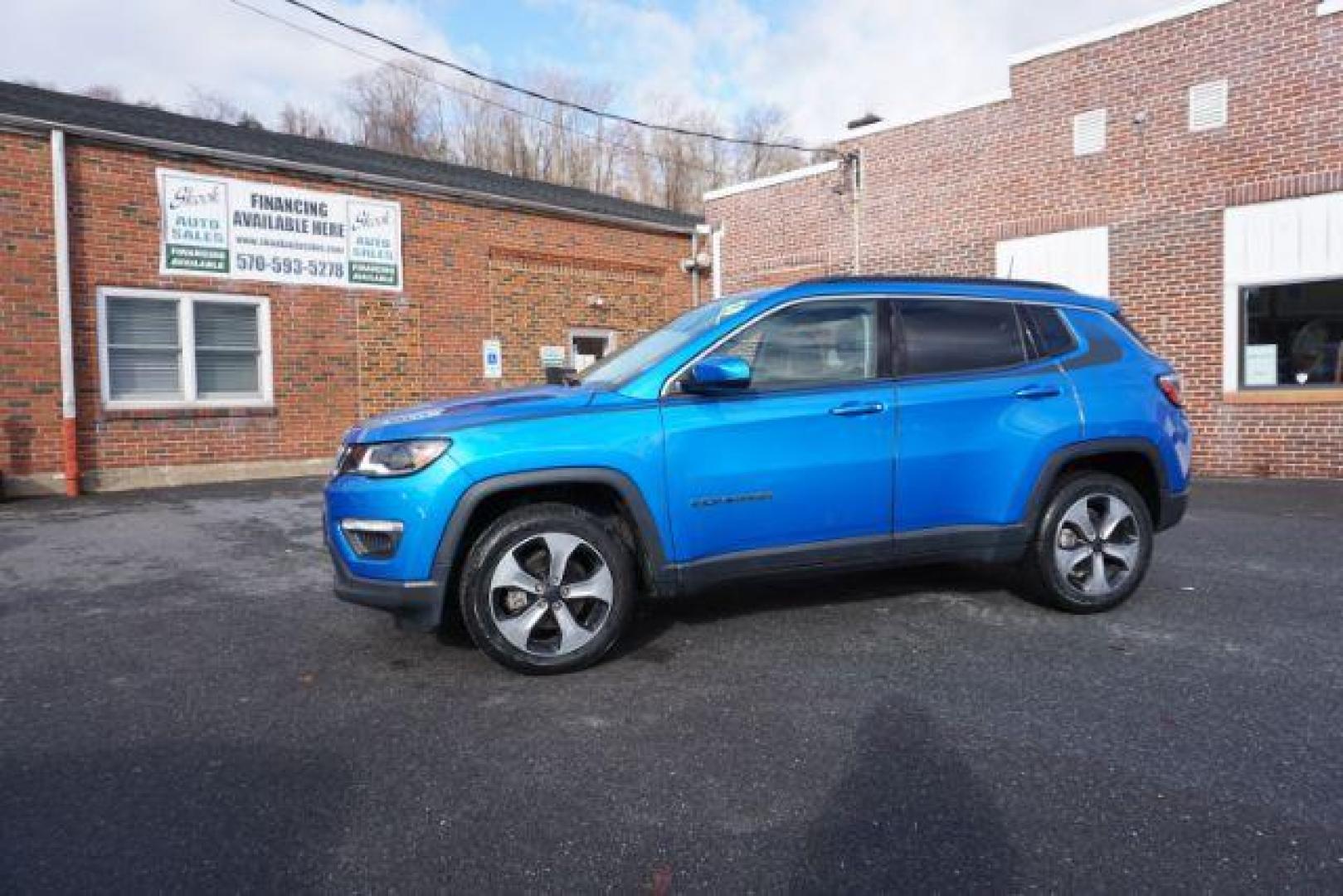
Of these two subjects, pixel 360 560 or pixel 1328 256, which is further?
pixel 1328 256

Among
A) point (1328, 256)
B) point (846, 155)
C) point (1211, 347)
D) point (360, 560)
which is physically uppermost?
point (846, 155)

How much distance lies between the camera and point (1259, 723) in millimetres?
3059

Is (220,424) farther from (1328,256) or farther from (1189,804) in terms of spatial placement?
(1328,256)

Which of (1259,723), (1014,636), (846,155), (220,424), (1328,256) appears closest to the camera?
(1259,723)

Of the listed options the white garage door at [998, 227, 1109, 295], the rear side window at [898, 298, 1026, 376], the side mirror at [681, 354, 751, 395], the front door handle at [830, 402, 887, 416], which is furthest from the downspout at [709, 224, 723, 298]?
the side mirror at [681, 354, 751, 395]

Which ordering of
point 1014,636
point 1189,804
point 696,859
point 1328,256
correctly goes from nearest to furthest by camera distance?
point 696,859 → point 1189,804 → point 1014,636 → point 1328,256

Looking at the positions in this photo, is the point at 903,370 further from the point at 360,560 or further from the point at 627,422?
the point at 360,560

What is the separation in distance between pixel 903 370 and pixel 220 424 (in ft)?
32.2

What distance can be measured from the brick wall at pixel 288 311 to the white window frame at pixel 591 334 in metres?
0.16

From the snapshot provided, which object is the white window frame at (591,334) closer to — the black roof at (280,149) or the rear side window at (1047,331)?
the black roof at (280,149)

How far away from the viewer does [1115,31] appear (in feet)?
36.0

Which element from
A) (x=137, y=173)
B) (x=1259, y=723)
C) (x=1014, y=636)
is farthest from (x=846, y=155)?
(x=1259, y=723)

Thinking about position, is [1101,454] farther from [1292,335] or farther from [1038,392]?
[1292,335]

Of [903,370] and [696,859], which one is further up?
[903,370]
